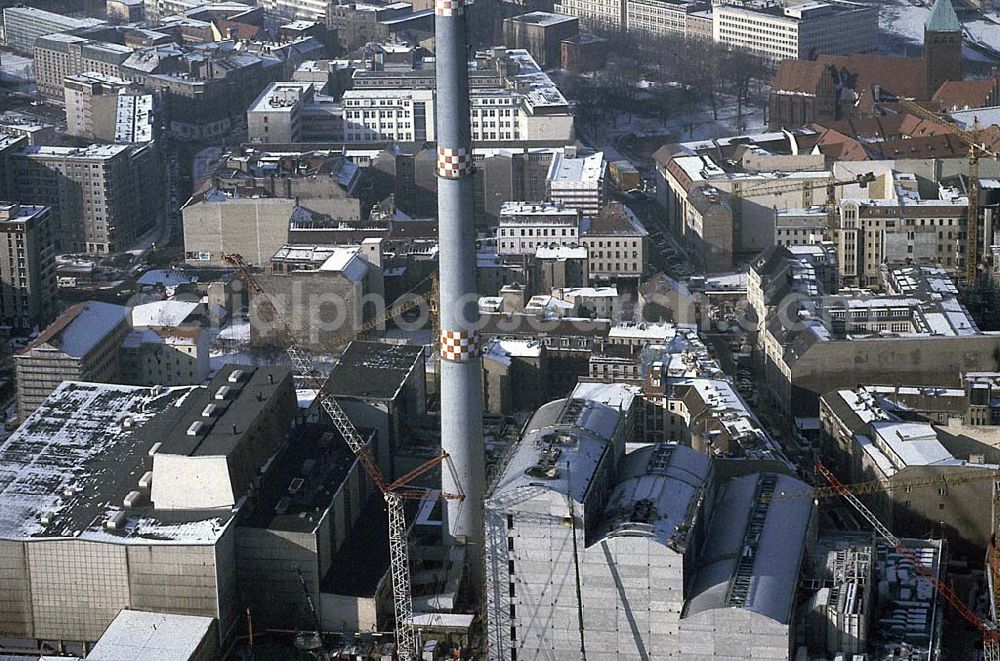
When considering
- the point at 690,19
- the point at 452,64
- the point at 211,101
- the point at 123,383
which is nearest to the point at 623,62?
the point at 690,19

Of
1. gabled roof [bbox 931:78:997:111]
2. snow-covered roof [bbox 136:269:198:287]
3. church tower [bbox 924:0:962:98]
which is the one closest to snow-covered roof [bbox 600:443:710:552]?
snow-covered roof [bbox 136:269:198:287]

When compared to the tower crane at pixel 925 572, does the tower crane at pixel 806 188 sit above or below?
above

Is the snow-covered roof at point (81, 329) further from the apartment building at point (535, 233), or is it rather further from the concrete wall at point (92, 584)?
→ the apartment building at point (535, 233)

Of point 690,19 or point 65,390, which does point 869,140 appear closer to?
point 690,19

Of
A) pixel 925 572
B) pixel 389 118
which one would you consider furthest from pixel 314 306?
pixel 389 118

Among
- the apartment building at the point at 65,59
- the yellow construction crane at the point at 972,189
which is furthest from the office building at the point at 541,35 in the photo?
the yellow construction crane at the point at 972,189

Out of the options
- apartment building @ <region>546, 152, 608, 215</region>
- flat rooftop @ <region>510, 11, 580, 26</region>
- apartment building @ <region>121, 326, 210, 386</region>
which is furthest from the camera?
flat rooftop @ <region>510, 11, 580, 26</region>

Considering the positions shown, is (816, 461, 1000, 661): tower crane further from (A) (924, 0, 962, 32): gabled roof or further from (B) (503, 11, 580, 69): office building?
(B) (503, 11, 580, 69): office building
